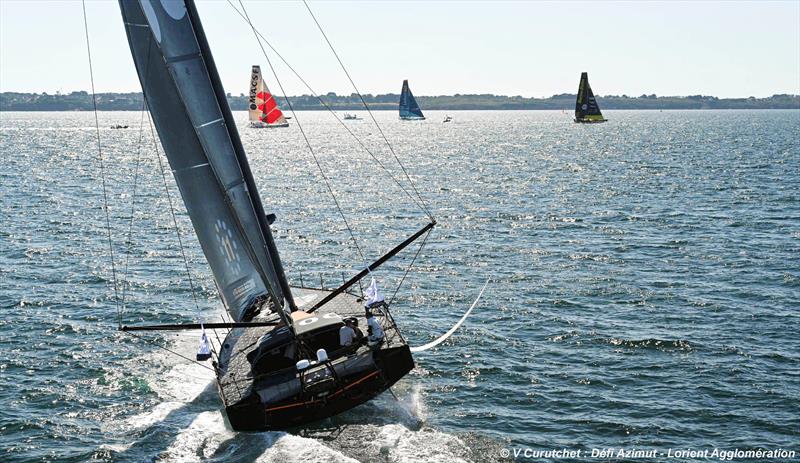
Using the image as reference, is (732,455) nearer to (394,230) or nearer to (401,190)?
(394,230)

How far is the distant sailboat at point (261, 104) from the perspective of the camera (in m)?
148

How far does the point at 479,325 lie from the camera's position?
3434 centimetres

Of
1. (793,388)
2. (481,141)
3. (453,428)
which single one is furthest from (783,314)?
(481,141)

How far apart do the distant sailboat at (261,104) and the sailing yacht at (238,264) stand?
120 m

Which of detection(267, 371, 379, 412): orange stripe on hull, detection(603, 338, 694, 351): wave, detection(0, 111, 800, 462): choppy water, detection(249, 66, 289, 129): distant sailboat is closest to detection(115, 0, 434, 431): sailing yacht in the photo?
detection(267, 371, 379, 412): orange stripe on hull

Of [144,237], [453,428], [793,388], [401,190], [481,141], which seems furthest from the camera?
[481,141]

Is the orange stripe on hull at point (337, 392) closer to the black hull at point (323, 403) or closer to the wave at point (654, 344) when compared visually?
the black hull at point (323, 403)

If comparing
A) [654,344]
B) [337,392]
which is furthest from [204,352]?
[654,344]

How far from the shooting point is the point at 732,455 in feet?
73.5

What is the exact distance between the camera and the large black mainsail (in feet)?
77.3

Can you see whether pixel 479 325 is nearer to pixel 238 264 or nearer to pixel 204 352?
pixel 238 264

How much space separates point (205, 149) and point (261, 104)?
14108 centimetres

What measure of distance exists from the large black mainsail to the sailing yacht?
0.03 m

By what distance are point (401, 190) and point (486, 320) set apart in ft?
151
